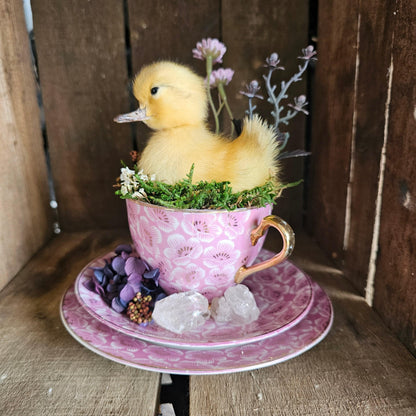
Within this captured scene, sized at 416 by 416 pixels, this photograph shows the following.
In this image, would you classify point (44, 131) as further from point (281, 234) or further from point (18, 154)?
point (281, 234)

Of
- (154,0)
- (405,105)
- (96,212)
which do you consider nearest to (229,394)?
(405,105)

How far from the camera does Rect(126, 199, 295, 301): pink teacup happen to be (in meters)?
0.43

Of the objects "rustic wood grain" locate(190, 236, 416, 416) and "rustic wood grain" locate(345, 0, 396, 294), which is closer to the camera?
"rustic wood grain" locate(190, 236, 416, 416)

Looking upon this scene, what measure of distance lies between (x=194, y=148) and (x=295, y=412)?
274 millimetres

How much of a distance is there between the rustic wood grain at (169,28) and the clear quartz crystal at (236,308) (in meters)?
0.38

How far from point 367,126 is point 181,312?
0.32 metres

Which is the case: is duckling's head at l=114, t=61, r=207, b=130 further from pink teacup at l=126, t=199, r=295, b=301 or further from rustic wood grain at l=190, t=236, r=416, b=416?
rustic wood grain at l=190, t=236, r=416, b=416

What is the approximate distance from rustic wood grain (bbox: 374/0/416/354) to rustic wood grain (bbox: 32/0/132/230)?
1.38 feet

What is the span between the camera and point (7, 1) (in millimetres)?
573

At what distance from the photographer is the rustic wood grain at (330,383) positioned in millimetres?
347

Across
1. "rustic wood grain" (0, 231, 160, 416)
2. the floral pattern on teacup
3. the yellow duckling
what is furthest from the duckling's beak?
"rustic wood grain" (0, 231, 160, 416)

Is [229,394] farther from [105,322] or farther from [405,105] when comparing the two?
[405,105]

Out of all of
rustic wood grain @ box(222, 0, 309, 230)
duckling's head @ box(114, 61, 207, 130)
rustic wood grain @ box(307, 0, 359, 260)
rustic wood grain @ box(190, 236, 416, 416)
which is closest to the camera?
rustic wood grain @ box(190, 236, 416, 416)

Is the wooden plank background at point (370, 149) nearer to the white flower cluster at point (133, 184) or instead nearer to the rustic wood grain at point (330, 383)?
the rustic wood grain at point (330, 383)
